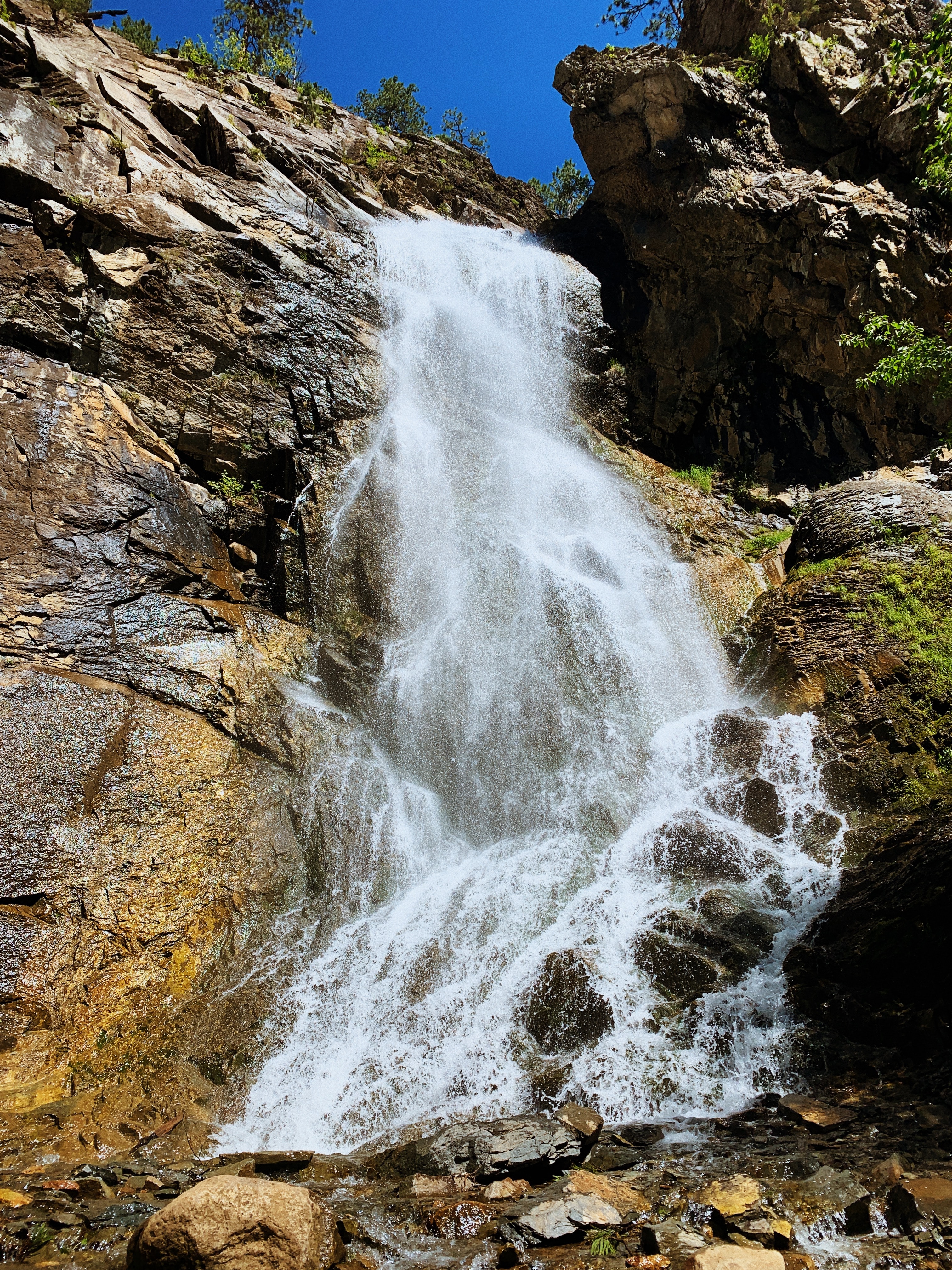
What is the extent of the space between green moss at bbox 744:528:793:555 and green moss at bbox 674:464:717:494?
1.83 m

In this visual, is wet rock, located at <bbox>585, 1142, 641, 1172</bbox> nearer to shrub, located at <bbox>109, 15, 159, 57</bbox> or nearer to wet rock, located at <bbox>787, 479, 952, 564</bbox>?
wet rock, located at <bbox>787, 479, 952, 564</bbox>

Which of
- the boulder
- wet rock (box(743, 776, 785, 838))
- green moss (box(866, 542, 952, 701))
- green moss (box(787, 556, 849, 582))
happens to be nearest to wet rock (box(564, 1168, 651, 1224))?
the boulder

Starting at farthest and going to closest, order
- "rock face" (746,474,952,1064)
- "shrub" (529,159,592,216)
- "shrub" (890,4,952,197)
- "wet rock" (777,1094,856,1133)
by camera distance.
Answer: "shrub" (529,159,592,216) → "shrub" (890,4,952,197) → "rock face" (746,474,952,1064) → "wet rock" (777,1094,856,1133)

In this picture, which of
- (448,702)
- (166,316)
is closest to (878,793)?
(448,702)

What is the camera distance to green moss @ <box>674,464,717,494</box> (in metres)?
16.9

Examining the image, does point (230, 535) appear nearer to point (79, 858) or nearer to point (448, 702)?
point (448, 702)

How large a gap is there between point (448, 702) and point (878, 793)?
5.73 m

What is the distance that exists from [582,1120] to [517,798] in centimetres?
494

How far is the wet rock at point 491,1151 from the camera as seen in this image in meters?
4.86

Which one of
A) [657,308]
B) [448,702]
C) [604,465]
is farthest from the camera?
[657,308]

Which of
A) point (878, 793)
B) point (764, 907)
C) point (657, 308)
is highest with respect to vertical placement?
point (657, 308)

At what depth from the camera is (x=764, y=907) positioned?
7.71 meters

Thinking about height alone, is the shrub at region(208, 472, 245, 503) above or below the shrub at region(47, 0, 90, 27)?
below

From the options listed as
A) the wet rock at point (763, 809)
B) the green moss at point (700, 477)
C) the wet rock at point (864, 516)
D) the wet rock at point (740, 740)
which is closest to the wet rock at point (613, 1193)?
the wet rock at point (763, 809)
